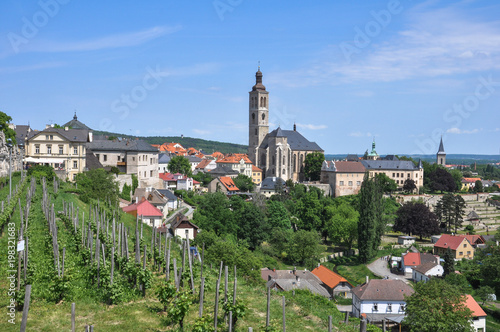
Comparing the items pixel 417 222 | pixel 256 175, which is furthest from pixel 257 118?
pixel 417 222

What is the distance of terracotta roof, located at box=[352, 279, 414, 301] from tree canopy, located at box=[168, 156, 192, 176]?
162 ft

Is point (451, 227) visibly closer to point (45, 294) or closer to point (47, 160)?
point (47, 160)

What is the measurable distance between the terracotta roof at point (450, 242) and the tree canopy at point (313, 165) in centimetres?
3673

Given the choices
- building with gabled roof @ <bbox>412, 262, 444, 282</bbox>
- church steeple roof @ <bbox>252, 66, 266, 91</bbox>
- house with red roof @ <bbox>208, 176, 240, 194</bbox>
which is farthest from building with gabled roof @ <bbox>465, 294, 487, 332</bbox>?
church steeple roof @ <bbox>252, 66, 266, 91</bbox>

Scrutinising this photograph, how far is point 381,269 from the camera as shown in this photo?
45.4m

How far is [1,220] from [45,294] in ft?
16.6

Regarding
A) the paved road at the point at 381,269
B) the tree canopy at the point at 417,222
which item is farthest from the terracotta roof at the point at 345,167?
the paved road at the point at 381,269

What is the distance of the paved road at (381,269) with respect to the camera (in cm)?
4325

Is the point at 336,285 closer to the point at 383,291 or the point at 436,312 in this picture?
the point at 383,291

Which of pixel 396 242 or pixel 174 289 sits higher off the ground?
pixel 174 289

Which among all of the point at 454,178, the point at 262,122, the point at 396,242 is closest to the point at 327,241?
the point at 396,242

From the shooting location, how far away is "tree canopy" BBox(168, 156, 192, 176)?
259 ft

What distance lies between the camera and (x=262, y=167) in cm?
9200

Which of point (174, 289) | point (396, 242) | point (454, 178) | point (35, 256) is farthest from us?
point (454, 178)
